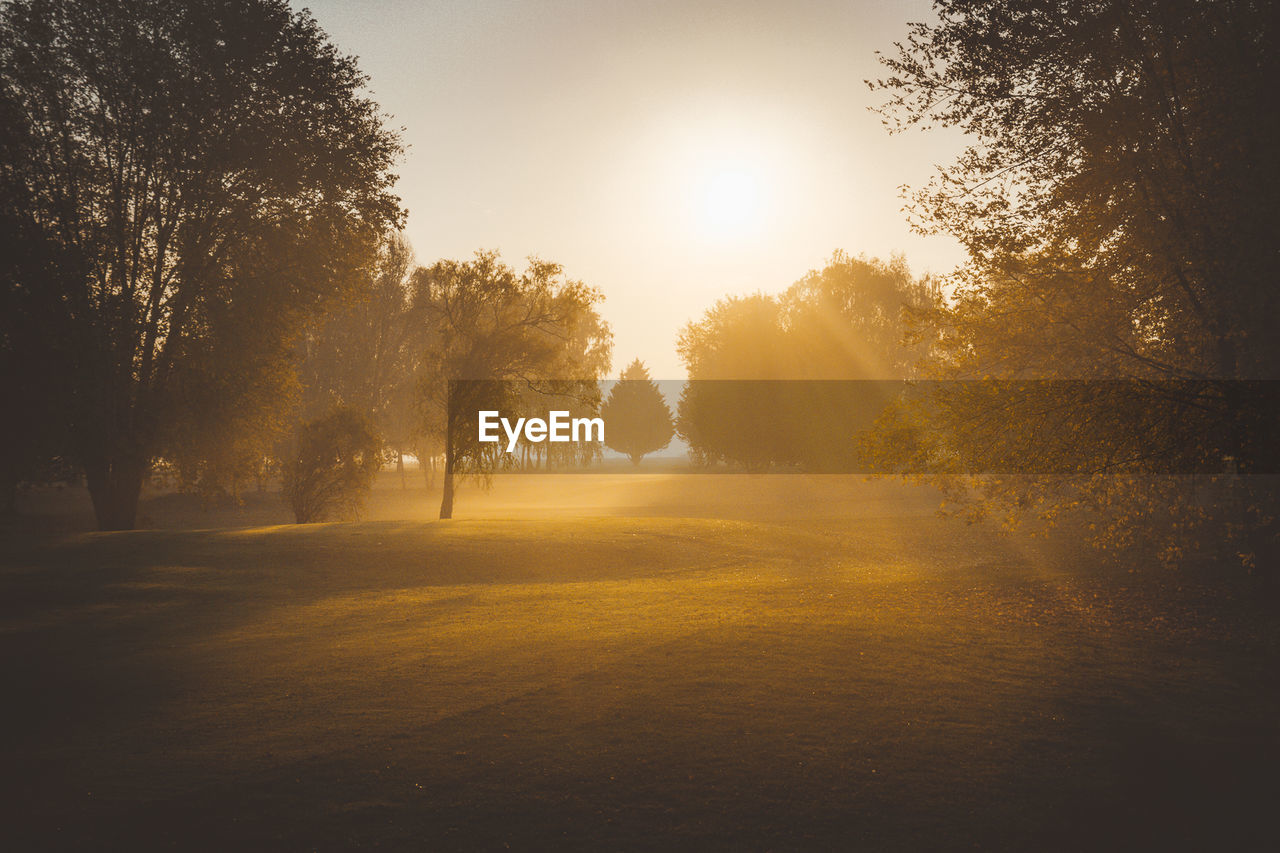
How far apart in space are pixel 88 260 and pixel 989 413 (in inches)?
985

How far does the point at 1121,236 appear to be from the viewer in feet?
47.2

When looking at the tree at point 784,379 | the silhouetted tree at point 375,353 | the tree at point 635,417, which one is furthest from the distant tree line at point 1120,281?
the tree at point 635,417

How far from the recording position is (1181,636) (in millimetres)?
12812

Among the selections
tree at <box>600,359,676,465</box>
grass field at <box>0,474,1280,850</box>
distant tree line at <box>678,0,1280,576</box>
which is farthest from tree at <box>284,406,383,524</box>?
tree at <box>600,359,676,465</box>

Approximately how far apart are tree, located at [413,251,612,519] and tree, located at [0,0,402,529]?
4354 millimetres

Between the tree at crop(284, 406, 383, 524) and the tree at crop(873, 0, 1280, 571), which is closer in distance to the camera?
the tree at crop(873, 0, 1280, 571)

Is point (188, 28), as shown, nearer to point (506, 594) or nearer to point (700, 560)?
point (506, 594)

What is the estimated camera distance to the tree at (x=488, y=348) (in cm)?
3077

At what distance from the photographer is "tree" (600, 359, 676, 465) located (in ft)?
394

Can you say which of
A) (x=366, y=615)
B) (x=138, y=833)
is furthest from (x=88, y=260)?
(x=138, y=833)

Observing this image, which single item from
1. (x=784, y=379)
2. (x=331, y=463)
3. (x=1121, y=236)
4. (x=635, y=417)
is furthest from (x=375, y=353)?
Result: (x=635, y=417)

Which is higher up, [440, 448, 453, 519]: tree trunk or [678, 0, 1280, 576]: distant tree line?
[678, 0, 1280, 576]: distant tree line

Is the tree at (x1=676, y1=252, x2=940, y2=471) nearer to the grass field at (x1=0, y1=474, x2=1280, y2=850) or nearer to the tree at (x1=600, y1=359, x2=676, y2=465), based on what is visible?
the grass field at (x1=0, y1=474, x2=1280, y2=850)

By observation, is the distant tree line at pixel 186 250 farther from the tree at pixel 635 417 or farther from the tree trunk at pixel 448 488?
the tree at pixel 635 417
